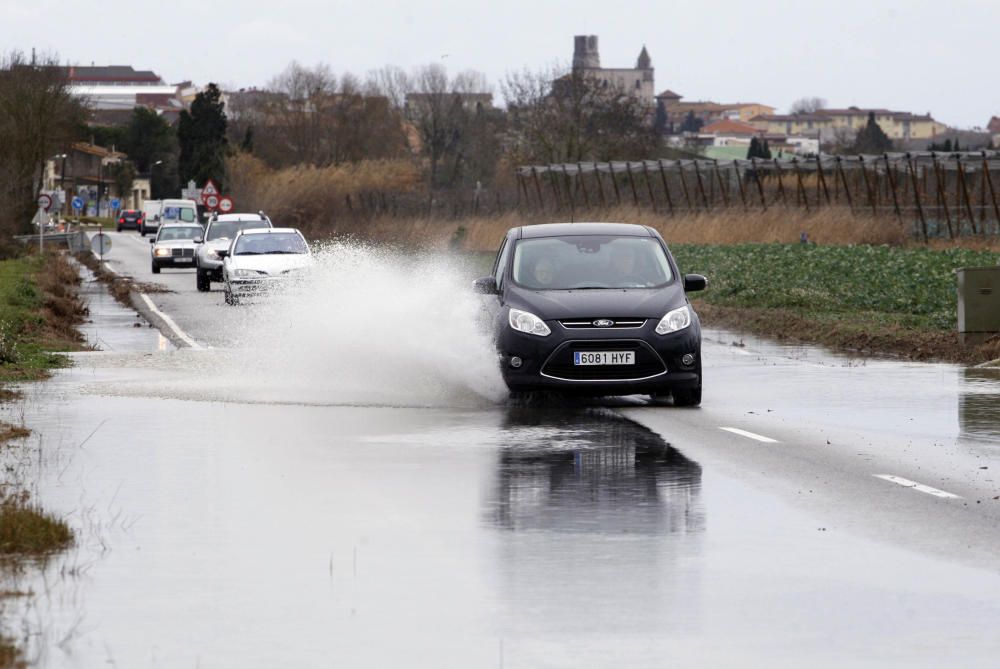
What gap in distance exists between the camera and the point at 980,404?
667 inches

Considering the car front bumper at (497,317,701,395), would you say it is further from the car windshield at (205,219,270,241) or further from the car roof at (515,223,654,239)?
the car windshield at (205,219,270,241)

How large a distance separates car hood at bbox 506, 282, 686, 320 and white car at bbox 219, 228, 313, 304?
1950cm

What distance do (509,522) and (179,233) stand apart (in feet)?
169

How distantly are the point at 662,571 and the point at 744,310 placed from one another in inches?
926

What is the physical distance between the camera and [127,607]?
768cm

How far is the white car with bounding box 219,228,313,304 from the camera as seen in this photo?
1485 inches

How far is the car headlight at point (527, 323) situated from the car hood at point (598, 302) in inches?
2.3

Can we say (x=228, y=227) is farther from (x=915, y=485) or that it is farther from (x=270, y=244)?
(x=915, y=485)

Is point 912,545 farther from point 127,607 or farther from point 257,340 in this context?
point 257,340

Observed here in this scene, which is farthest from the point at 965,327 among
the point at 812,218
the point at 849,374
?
the point at 812,218

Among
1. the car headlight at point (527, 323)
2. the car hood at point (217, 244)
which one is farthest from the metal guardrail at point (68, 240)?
the car headlight at point (527, 323)

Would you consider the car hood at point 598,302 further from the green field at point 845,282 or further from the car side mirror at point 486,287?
the green field at point 845,282

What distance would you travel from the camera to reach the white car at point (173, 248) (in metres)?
58.4

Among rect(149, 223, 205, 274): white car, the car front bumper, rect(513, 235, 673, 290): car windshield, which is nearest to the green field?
rect(513, 235, 673, 290): car windshield
